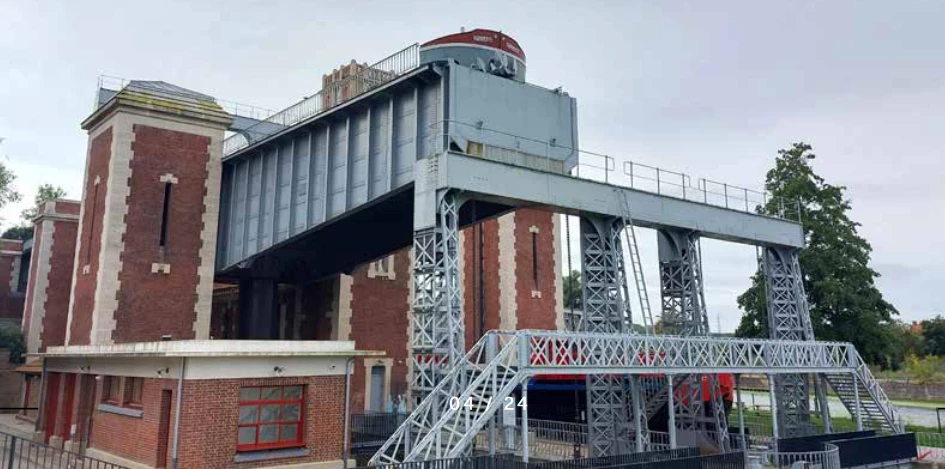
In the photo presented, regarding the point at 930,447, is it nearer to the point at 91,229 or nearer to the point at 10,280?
the point at 91,229

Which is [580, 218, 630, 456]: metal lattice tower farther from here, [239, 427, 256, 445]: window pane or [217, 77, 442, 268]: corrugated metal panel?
[239, 427, 256, 445]: window pane

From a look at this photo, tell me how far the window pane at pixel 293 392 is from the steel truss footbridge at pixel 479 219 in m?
2.79

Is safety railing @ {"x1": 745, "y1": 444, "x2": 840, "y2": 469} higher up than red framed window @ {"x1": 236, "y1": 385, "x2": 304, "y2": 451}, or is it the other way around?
red framed window @ {"x1": 236, "y1": 385, "x2": 304, "y2": 451}

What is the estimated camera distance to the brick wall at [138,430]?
54.4 feet

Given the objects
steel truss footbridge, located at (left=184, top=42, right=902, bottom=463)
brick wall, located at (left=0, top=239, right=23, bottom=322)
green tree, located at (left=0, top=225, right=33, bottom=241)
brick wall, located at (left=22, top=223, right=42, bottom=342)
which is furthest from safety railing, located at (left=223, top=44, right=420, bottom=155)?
green tree, located at (left=0, top=225, right=33, bottom=241)

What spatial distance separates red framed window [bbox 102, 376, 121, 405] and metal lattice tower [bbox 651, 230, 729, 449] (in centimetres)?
1823

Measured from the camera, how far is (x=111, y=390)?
805 inches

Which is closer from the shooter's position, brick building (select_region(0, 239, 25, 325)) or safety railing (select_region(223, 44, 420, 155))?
safety railing (select_region(223, 44, 420, 155))

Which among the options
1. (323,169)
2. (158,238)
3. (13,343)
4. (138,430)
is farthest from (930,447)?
(13,343)

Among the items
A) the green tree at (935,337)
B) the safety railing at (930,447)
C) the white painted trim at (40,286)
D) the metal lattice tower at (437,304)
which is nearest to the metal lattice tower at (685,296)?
the safety railing at (930,447)

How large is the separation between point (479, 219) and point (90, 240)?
16519 millimetres

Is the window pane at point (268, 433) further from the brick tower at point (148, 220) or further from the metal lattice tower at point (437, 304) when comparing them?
the brick tower at point (148, 220)

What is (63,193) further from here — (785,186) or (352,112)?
(785,186)

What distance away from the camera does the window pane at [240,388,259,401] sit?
16.8 m
